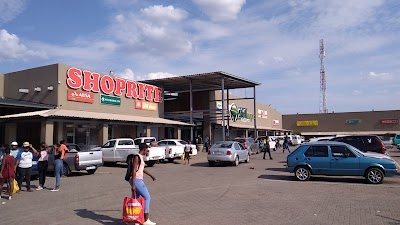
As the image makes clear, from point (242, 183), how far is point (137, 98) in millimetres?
22600

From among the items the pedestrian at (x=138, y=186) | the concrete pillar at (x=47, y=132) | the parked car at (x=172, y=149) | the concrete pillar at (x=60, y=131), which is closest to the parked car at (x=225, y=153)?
the parked car at (x=172, y=149)

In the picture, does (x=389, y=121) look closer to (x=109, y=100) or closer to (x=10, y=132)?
(x=109, y=100)

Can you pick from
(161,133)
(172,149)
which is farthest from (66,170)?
(161,133)

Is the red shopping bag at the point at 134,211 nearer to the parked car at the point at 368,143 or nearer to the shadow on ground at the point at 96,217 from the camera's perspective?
the shadow on ground at the point at 96,217

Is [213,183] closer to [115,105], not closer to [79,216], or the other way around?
[79,216]

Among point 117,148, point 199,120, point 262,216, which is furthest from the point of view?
point 199,120

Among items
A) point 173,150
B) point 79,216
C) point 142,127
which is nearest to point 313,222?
point 79,216

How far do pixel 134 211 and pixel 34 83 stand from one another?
76.4 feet

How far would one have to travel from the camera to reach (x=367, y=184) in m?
13.9

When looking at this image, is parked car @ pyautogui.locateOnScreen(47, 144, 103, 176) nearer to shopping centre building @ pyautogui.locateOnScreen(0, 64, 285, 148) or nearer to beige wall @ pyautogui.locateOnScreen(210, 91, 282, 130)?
shopping centre building @ pyautogui.locateOnScreen(0, 64, 285, 148)

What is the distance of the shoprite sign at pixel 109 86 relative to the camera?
27.7 meters

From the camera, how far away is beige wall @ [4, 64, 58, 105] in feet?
87.4

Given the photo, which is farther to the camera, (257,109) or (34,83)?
(257,109)

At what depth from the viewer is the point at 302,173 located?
1512cm
